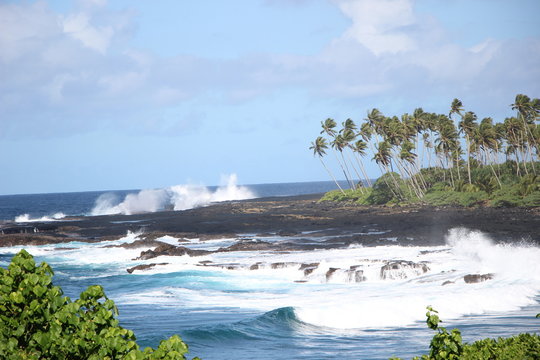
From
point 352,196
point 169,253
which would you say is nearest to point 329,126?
point 352,196

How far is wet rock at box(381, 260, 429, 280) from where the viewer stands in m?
29.9

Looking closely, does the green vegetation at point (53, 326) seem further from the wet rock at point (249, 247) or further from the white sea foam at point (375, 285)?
the wet rock at point (249, 247)

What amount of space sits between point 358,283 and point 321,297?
165 inches

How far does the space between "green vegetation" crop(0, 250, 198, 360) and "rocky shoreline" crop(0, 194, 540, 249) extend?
37.6m

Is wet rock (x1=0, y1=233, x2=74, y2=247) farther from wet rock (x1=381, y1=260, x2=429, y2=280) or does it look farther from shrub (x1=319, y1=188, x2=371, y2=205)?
shrub (x1=319, y1=188, x2=371, y2=205)

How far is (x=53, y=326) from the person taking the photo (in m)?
5.23

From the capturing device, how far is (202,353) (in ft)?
58.1

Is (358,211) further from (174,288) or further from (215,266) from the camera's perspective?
(174,288)

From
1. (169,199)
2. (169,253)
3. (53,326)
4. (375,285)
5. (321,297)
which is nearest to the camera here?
(53,326)

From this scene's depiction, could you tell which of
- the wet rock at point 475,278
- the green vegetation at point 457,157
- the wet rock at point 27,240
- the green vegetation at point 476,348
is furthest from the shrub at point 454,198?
the green vegetation at point 476,348

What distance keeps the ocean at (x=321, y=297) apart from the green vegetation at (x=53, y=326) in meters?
12.1

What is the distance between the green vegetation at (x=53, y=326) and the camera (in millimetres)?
5117

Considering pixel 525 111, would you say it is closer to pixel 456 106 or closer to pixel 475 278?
pixel 456 106

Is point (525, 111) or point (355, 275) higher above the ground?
point (525, 111)
